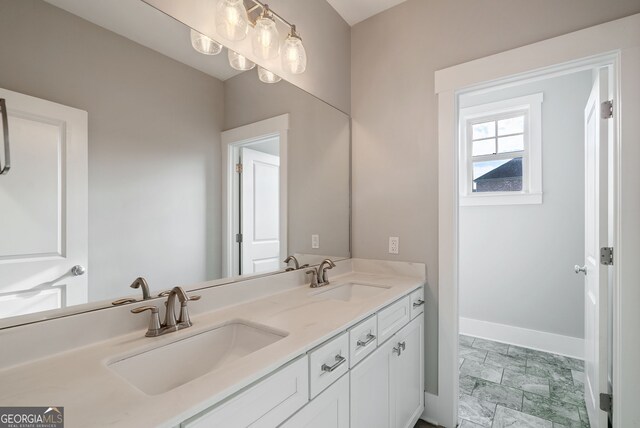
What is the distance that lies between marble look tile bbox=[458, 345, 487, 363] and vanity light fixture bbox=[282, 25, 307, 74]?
8.50 ft

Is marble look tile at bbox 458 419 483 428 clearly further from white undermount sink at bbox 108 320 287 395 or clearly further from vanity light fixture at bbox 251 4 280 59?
vanity light fixture at bbox 251 4 280 59

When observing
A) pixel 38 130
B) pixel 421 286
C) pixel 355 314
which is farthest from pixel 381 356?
pixel 38 130

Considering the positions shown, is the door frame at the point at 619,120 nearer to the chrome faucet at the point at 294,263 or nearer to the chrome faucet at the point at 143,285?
the chrome faucet at the point at 294,263

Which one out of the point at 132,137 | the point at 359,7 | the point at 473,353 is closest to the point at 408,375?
the point at 473,353

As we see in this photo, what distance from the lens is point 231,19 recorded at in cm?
127

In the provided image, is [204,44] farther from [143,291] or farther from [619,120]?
[619,120]

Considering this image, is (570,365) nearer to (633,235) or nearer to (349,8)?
(633,235)

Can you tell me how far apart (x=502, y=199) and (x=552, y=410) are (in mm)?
1777

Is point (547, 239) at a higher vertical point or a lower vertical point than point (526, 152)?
lower

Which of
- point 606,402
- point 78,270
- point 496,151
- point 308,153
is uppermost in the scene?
point 496,151

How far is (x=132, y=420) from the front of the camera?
55cm

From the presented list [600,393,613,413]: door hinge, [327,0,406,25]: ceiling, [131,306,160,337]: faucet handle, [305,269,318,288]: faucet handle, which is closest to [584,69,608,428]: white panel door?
[600,393,613,413]: door hinge

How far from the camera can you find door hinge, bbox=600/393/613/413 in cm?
142

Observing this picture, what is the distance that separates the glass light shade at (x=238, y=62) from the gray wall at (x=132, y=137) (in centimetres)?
13
